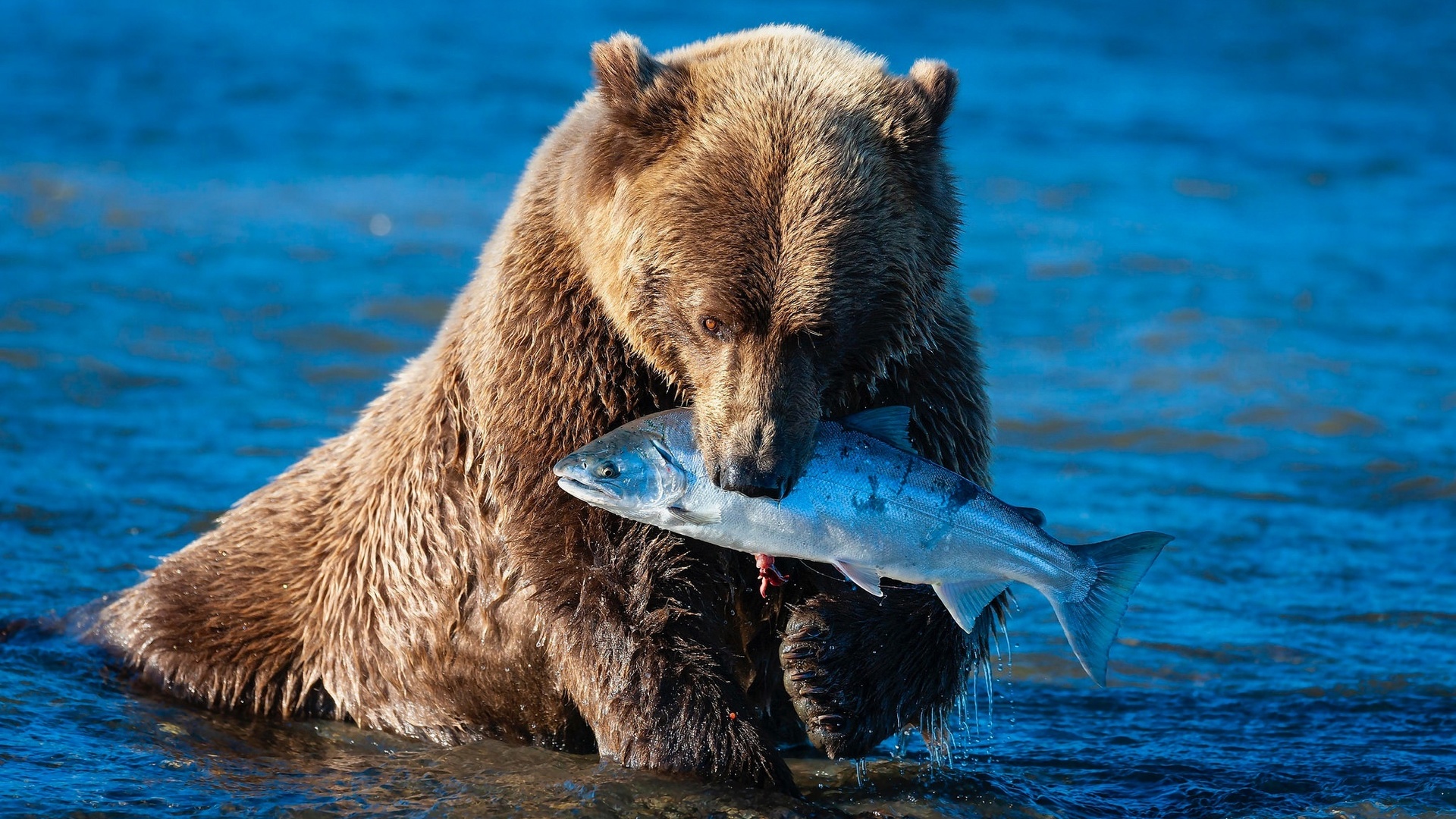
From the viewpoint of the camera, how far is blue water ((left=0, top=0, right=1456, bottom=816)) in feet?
20.6

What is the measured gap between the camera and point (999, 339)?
13859mm

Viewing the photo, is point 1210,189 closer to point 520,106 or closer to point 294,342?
point 520,106

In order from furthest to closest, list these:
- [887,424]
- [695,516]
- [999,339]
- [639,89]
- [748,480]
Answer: [999,339] < [639,89] < [887,424] < [695,516] < [748,480]

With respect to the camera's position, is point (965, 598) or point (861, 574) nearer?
point (861, 574)

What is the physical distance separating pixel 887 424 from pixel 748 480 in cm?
61

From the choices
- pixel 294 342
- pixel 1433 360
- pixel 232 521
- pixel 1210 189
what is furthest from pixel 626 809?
pixel 1210 189

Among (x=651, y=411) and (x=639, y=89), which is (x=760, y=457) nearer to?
(x=651, y=411)

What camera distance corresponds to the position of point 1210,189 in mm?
17984

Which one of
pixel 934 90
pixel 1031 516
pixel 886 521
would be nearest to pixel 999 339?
pixel 934 90

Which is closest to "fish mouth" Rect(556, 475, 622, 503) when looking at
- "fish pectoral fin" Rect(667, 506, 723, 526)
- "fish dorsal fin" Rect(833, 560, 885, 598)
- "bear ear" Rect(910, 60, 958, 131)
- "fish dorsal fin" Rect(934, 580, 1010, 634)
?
"fish pectoral fin" Rect(667, 506, 723, 526)

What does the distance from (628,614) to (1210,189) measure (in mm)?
14102

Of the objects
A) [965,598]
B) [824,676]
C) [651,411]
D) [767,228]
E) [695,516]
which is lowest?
[824,676]

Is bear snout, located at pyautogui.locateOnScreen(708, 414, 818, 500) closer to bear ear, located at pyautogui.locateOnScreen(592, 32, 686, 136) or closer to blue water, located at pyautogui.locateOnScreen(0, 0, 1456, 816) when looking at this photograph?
bear ear, located at pyautogui.locateOnScreen(592, 32, 686, 136)

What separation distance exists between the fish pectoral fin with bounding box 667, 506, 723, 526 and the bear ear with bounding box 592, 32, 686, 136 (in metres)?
1.27
